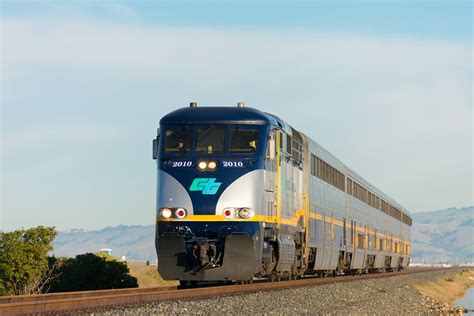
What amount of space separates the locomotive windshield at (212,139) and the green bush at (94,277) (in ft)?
41.0

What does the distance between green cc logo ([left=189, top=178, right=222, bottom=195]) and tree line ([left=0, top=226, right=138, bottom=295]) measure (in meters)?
10.1

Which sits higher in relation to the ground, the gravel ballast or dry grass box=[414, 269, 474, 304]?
the gravel ballast

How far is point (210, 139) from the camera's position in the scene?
23234 mm

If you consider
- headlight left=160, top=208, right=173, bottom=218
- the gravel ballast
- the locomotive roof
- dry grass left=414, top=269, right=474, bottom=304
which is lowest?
dry grass left=414, top=269, right=474, bottom=304

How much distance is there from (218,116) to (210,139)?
2.37 ft

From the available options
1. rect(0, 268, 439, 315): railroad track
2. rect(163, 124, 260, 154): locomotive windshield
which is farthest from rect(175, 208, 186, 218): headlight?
rect(0, 268, 439, 315): railroad track

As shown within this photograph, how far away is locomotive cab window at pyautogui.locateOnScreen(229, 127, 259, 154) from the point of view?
2314 cm

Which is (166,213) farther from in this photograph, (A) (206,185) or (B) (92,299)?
(B) (92,299)

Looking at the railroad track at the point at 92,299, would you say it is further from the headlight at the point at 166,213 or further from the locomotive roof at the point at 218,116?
the locomotive roof at the point at 218,116

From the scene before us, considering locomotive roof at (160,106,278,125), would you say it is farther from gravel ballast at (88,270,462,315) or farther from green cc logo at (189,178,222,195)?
gravel ballast at (88,270,462,315)

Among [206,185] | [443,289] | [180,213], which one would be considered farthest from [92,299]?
[443,289]

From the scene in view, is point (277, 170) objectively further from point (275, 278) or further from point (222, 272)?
point (275, 278)

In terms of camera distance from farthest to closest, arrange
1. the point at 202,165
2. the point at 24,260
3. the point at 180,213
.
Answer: the point at 24,260, the point at 202,165, the point at 180,213

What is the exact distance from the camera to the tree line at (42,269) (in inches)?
1214
